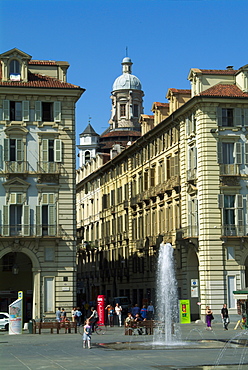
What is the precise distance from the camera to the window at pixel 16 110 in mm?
58750

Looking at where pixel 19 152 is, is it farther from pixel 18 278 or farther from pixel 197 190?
pixel 197 190

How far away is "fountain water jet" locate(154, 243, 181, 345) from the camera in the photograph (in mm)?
40344

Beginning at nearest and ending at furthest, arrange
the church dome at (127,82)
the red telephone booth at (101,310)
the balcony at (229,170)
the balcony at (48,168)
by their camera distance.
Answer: the balcony at (48,168)
the red telephone booth at (101,310)
the balcony at (229,170)
the church dome at (127,82)

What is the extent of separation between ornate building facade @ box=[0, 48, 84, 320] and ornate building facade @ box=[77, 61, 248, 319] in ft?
33.8

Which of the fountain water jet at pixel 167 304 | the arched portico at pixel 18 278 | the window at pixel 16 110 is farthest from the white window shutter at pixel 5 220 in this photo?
the fountain water jet at pixel 167 304

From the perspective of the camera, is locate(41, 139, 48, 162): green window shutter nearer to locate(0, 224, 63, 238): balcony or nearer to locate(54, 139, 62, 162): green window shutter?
locate(54, 139, 62, 162): green window shutter

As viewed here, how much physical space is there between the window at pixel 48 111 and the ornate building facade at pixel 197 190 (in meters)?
10.9

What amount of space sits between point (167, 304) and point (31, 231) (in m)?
16.5

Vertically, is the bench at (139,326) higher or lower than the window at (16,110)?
lower

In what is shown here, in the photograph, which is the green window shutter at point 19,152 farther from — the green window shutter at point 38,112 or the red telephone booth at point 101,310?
the red telephone booth at point 101,310

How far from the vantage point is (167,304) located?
44.0 meters

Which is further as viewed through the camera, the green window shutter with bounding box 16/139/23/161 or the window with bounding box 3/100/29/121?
the window with bounding box 3/100/29/121

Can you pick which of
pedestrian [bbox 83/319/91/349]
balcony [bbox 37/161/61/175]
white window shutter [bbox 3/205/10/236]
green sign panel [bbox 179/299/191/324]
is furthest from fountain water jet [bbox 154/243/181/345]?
white window shutter [bbox 3/205/10/236]

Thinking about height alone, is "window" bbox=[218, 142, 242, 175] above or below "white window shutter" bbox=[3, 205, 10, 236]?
above
